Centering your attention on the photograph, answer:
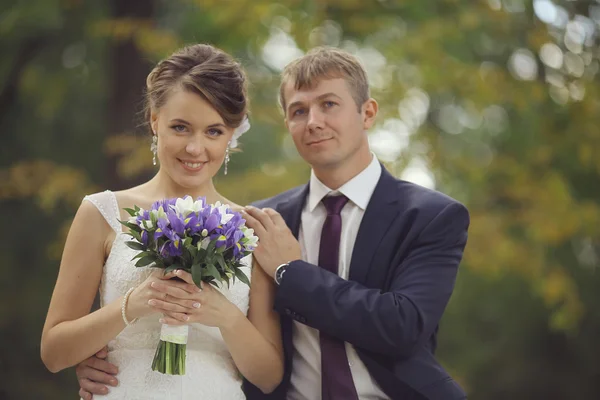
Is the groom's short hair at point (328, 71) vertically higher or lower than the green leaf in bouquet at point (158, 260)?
higher

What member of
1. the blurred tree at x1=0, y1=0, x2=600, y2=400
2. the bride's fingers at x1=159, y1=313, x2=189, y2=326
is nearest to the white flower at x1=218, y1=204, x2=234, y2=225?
the bride's fingers at x1=159, y1=313, x2=189, y2=326

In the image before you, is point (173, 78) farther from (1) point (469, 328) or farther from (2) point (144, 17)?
(1) point (469, 328)

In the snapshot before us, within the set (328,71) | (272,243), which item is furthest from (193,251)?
(328,71)

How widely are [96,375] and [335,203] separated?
156 centimetres

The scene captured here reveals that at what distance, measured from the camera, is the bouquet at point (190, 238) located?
132 inches

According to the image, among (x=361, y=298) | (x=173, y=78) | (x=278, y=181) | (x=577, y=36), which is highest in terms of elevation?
(x=577, y=36)

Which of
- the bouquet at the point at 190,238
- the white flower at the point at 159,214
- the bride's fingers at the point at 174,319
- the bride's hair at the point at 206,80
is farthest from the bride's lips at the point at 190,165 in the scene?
the bride's fingers at the point at 174,319

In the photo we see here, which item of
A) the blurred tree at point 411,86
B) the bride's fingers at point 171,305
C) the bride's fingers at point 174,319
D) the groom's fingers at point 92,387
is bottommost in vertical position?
the groom's fingers at point 92,387

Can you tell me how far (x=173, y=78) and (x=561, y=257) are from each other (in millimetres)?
9642

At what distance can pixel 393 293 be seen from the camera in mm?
4035

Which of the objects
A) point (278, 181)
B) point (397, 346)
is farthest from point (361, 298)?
point (278, 181)

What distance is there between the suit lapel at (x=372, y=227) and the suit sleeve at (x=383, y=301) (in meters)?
0.16

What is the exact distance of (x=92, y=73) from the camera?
35.9 ft

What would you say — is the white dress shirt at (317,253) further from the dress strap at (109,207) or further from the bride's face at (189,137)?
the dress strap at (109,207)
